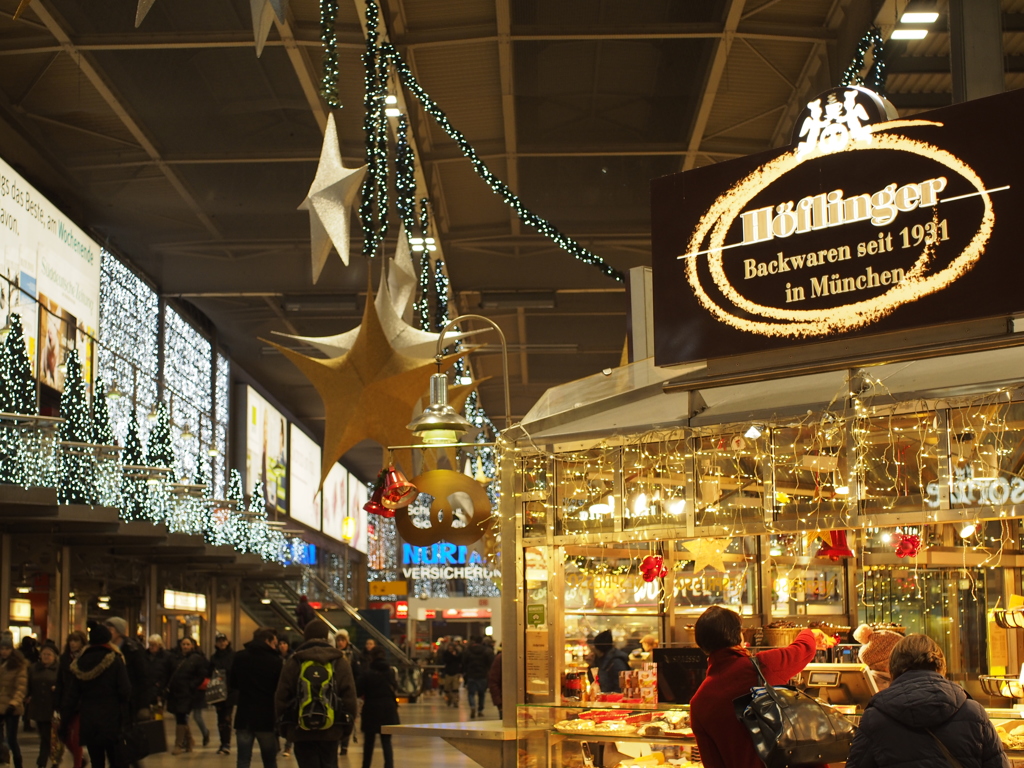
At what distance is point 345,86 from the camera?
1491cm

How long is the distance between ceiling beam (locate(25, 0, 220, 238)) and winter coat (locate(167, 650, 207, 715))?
261 inches

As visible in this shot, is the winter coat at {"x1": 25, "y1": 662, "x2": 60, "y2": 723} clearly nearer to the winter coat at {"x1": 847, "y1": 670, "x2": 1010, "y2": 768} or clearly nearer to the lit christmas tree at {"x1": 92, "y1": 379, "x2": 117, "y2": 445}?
the lit christmas tree at {"x1": 92, "y1": 379, "x2": 117, "y2": 445}

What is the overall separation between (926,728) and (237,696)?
778 cm

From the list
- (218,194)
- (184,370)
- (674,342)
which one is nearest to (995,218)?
(674,342)

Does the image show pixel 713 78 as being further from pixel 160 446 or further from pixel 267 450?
pixel 267 450

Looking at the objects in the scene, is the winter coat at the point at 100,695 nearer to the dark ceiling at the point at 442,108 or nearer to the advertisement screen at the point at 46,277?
the dark ceiling at the point at 442,108

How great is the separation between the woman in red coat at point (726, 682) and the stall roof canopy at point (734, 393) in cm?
154

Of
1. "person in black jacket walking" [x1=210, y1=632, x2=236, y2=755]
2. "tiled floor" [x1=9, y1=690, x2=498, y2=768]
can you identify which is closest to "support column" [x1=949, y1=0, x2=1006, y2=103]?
"tiled floor" [x1=9, y1=690, x2=498, y2=768]

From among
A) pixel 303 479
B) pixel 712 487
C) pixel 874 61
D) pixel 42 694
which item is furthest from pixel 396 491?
pixel 303 479

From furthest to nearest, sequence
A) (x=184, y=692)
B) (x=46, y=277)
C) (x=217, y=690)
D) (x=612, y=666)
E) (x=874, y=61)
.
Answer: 1. (x=46, y=277)
2. (x=184, y=692)
3. (x=217, y=690)
4. (x=612, y=666)
5. (x=874, y=61)

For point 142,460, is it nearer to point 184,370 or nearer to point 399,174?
point 184,370

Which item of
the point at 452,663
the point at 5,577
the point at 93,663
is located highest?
the point at 5,577

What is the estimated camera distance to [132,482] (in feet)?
57.2

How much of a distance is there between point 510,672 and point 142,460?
1298 cm
